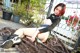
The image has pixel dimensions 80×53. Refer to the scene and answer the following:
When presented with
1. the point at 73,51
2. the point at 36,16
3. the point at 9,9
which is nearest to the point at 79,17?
the point at 73,51

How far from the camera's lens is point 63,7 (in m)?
4.70

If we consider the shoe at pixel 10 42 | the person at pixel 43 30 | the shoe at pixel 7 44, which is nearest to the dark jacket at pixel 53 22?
the person at pixel 43 30

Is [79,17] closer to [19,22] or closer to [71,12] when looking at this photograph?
[71,12]

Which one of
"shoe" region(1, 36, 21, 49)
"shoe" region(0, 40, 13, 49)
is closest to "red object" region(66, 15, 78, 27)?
"shoe" region(1, 36, 21, 49)

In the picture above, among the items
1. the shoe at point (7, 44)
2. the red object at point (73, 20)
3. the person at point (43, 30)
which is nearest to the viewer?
the shoe at point (7, 44)

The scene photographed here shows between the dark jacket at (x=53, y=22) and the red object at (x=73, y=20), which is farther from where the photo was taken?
the red object at (x=73, y=20)

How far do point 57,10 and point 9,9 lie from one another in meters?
4.83

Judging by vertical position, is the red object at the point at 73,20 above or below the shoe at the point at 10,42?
above

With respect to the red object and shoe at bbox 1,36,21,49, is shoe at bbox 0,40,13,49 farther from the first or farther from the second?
the red object

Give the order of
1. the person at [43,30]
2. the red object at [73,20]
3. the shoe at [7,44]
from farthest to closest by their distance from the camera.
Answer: the red object at [73,20] < the person at [43,30] < the shoe at [7,44]

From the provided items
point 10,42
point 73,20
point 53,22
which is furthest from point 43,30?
point 73,20

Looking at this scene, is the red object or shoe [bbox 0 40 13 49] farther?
the red object

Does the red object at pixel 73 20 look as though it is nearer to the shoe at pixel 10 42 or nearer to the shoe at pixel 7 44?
the shoe at pixel 10 42

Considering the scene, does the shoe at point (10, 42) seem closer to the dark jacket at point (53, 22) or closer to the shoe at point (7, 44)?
the shoe at point (7, 44)
